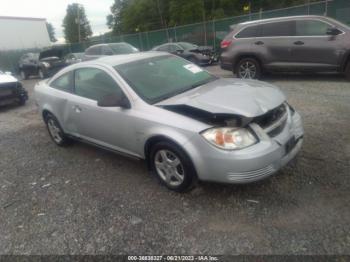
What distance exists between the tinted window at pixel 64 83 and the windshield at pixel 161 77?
3.57 feet

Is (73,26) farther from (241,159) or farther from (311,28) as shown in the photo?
(241,159)

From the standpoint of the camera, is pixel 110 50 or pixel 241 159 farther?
pixel 110 50

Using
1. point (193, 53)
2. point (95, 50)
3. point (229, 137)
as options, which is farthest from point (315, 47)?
point (95, 50)

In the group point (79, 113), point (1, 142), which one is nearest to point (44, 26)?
point (1, 142)

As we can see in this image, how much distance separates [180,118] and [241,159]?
749 millimetres

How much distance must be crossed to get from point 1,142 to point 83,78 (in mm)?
2937

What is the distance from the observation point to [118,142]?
3.82 m

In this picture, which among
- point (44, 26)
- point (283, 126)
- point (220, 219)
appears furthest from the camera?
point (44, 26)

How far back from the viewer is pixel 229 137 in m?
2.88

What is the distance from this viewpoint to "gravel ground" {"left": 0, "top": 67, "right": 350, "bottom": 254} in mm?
2635

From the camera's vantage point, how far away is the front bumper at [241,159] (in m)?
2.82

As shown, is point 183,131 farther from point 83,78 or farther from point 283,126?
point 83,78

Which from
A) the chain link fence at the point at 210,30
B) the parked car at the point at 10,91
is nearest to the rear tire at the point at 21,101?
the parked car at the point at 10,91

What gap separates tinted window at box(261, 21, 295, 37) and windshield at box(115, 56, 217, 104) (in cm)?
484
